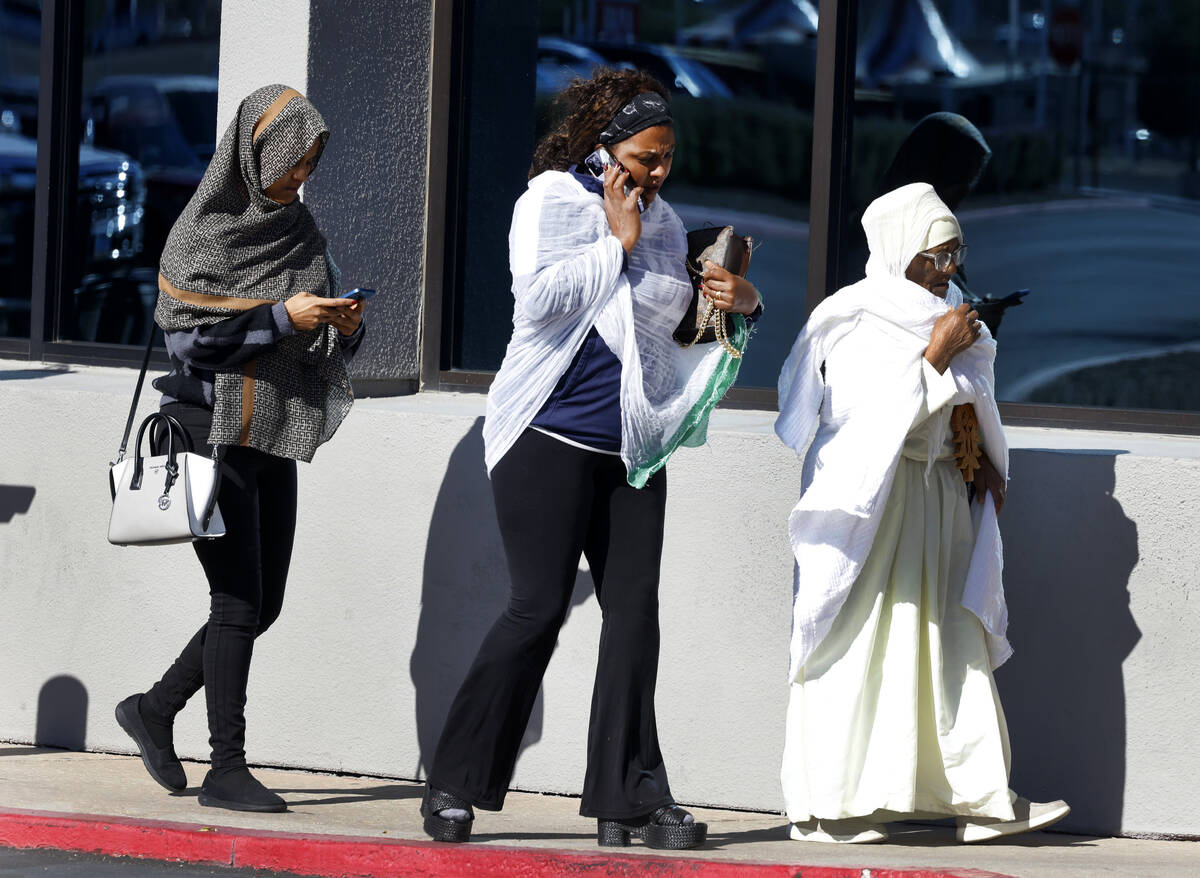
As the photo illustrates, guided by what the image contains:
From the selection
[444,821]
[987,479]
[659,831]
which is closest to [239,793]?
[444,821]

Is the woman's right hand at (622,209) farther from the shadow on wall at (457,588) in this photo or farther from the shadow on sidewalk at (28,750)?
the shadow on sidewalk at (28,750)

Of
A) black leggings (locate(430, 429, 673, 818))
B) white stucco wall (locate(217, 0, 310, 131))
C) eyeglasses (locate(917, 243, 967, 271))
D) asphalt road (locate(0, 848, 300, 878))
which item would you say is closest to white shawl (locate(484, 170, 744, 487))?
black leggings (locate(430, 429, 673, 818))

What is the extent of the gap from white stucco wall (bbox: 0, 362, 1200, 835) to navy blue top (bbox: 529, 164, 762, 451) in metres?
0.93

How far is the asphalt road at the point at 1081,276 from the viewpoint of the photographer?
5.78m

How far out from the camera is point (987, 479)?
4.85 meters

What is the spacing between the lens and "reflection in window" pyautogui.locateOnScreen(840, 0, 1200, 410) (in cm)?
573

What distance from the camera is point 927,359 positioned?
4.65 m

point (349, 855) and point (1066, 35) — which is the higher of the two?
point (1066, 35)

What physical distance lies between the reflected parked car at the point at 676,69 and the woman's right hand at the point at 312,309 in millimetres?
1852

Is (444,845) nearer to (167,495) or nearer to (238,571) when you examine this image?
(238,571)

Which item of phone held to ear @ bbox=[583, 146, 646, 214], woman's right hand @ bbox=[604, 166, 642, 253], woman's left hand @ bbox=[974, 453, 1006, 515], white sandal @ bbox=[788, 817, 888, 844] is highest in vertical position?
phone held to ear @ bbox=[583, 146, 646, 214]

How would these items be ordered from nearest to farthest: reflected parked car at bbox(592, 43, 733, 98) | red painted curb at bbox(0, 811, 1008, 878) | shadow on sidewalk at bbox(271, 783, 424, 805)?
red painted curb at bbox(0, 811, 1008, 878)
shadow on sidewalk at bbox(271, 783, 424, 805)
reflected parked car at bbox(592, 43, 733, 98)

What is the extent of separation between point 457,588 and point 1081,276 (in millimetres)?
2261

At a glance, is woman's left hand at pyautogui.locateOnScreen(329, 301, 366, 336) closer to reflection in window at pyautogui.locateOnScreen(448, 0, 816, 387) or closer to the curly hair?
the curly hair
